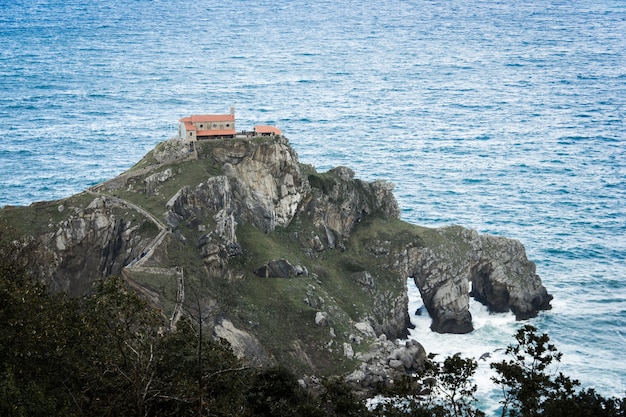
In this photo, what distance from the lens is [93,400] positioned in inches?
2280

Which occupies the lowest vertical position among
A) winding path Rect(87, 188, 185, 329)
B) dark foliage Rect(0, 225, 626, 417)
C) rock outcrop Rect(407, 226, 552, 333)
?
rock outcrop Rect(407, 226, 552, 333)

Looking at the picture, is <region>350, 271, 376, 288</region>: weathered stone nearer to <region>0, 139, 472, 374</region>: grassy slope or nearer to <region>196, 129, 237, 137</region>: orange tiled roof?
<region>0, 139, 472, 374</region>: grassy slope

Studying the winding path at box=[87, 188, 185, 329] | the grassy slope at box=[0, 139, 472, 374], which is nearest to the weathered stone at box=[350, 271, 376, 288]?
the grassy slope at box=[0, 139, 472, 374]

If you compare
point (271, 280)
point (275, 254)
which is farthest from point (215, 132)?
point (271, 280)

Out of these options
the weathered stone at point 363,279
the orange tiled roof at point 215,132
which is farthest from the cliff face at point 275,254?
the orange tiled roof at point 215,132

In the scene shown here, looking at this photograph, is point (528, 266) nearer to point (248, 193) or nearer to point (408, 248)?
point (408, 248)

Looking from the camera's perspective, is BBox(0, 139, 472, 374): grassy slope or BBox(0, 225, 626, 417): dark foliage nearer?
BBox(0, 225, 626, 417): dark foliage

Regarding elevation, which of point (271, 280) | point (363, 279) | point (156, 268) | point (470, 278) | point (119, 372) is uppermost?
point (119, 372)

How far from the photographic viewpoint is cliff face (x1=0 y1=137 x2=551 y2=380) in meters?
107

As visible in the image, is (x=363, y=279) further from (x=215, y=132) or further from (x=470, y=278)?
(x=215, y=132)

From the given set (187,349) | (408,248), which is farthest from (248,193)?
(187,349)

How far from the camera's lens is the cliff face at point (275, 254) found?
107 metres

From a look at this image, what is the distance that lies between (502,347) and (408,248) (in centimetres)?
2088

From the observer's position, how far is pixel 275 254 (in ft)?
389
